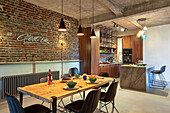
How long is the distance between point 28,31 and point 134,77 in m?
4.45

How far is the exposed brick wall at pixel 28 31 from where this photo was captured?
364 cm

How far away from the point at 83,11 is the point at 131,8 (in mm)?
1903

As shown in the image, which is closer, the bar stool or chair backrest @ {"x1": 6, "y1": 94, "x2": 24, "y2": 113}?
chair backrest @ {"x1": 6, "y1": 94, "x2": 24, "y2": 113}

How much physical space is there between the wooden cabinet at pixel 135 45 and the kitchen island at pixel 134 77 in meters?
3.00

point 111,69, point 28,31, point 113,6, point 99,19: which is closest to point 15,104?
point 28,31

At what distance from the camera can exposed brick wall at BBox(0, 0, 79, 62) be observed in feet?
11.9

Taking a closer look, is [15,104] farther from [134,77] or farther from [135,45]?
[135,45]

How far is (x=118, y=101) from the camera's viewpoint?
378 centimetres

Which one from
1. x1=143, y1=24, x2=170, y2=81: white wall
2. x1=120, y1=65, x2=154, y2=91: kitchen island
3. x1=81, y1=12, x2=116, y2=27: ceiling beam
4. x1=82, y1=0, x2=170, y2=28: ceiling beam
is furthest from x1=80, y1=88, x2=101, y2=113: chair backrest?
x1=143, y1=24, x2=170, y2=81: white wall

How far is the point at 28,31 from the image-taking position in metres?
4.16

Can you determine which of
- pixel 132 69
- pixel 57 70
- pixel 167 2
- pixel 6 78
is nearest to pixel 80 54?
pixel 57 70

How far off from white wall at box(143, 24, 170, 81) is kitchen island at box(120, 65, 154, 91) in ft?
9.01

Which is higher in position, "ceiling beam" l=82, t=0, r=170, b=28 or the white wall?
"ceiling beam" l=82, t=0, r=170, b=28

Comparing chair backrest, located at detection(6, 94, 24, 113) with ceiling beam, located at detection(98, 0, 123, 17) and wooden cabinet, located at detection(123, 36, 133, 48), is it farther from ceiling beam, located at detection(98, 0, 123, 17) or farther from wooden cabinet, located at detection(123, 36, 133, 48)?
wooden cabinet, located at detection(123, 36, 133, 48)
